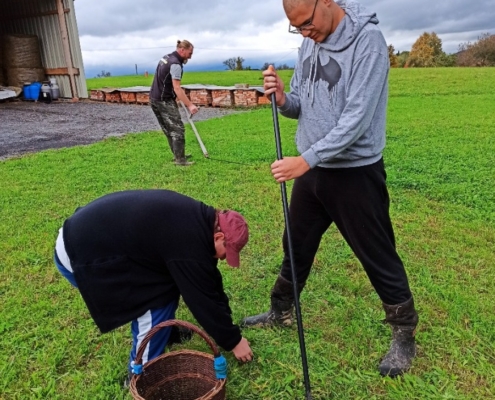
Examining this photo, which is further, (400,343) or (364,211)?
(400,343)

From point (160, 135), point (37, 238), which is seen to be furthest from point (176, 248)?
point (160, 135)

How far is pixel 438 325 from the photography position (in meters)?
2.94

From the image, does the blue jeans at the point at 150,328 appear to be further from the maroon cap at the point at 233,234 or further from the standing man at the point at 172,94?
the standing man at the point at 172,94

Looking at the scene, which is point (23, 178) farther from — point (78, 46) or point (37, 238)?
point (78, 46)

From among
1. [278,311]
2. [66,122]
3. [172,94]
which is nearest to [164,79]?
[172,94]

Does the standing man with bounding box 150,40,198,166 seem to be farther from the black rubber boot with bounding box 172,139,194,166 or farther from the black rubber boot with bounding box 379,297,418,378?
the black rubber boot with bounding box 379,297,418,378

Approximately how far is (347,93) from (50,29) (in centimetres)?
1708

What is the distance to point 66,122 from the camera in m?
12.1

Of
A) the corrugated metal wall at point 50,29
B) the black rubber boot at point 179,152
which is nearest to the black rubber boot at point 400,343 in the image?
the black rubber boot at point 179,152

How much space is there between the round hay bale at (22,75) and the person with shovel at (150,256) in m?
16.0

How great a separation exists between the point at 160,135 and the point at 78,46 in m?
8.27

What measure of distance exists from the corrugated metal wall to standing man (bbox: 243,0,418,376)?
15.3 meters

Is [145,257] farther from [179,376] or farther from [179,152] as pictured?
[179,152]

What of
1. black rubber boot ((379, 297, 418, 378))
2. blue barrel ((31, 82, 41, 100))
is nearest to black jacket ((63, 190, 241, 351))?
black rubber boot ((379, 297, 418, 378))
